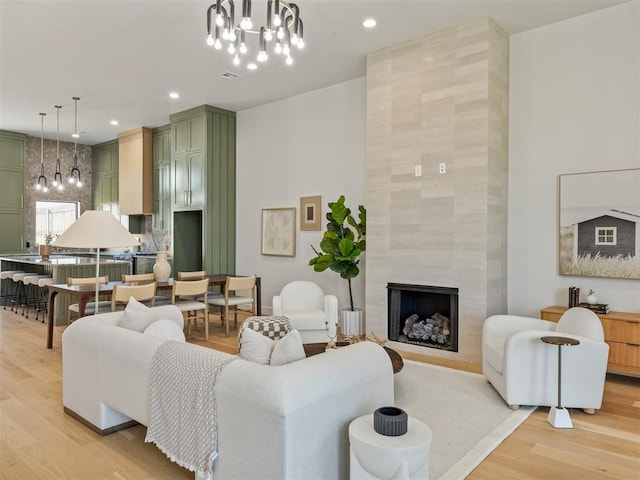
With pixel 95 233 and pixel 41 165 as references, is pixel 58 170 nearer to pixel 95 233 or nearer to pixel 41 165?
pixel 41 165

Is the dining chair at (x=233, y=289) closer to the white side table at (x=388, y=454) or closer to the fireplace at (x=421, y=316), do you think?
the fireplace at (x=421, y=316)

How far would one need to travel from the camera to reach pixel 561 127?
458cm

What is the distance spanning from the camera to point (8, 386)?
390 cm

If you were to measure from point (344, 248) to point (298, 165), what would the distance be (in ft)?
6.59

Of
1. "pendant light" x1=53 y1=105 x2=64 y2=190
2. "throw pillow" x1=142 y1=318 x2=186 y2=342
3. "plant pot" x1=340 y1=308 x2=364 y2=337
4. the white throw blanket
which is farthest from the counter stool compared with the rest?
the white throw blanket

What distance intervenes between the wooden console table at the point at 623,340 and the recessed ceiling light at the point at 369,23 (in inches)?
143

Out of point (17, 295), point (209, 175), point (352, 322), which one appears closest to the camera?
point (352, 322)

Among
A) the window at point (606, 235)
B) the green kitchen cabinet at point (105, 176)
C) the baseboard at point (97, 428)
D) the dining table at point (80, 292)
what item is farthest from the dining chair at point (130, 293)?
the green kitchen cabinet at point (105, 176)

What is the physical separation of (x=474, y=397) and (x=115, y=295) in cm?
388

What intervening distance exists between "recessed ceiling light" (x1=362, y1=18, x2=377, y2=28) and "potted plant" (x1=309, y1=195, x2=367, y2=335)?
1.98 meters

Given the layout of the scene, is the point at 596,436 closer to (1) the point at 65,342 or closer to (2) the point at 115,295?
(1) the point at 65,342

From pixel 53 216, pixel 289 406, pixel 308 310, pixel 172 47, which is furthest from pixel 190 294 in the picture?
pixel 53 216

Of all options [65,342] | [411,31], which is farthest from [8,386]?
[411,31]

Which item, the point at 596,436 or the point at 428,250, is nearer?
the point at 596,436
